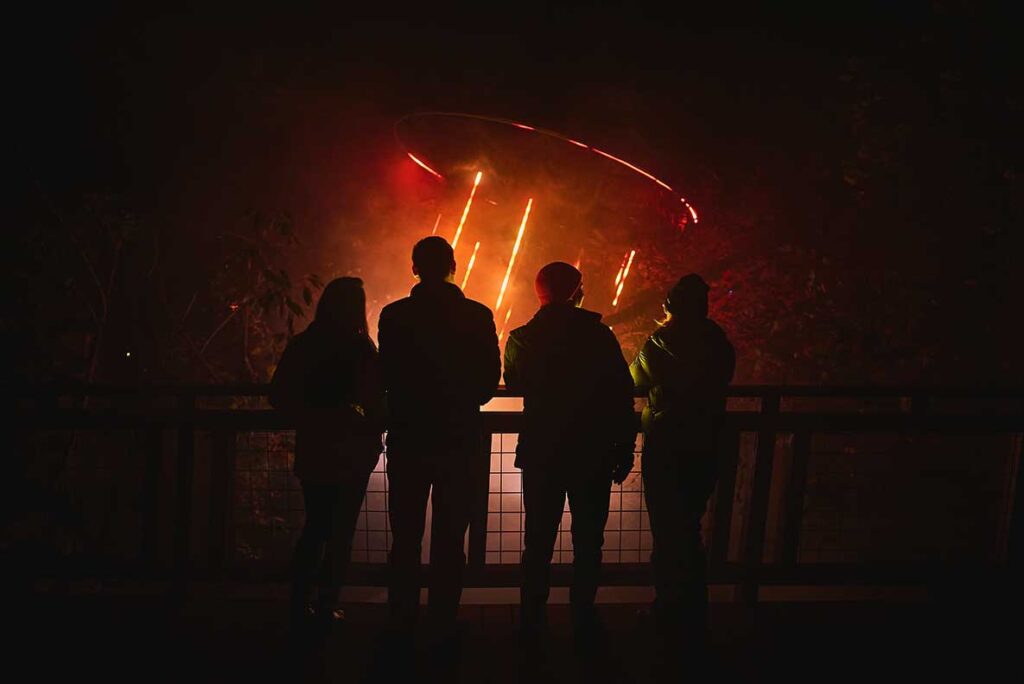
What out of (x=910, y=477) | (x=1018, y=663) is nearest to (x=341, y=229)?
(x=910, y=477)

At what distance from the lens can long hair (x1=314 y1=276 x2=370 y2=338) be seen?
3.15 metres

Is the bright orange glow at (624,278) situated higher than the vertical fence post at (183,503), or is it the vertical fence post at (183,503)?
the bright orange glow at (624,278)

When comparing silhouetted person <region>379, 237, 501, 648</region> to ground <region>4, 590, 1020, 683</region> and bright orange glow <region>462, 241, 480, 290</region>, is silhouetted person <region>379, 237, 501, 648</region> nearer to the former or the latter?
ground <region>4, 590, 1020, 683</region>

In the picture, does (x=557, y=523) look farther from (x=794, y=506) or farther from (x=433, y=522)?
(x=794, y=506)

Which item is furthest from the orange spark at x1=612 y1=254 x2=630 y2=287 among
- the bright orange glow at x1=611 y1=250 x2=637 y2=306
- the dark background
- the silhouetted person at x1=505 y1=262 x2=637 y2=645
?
the silhouetted person at x1=505 y1=262 x2=637 y2=645

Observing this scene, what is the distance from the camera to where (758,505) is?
3926 millimetres

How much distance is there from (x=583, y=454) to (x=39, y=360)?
5425mm

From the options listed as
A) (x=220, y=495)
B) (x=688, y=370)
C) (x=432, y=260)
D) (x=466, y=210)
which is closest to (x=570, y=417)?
(x=688, y=370)

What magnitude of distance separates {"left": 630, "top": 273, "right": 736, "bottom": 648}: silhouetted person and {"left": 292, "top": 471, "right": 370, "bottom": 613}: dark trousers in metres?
1.47

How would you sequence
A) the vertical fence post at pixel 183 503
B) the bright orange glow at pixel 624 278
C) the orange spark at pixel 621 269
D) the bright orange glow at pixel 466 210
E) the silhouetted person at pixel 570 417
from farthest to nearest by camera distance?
the bright orange glow at pixel 466 210 < the orange spark at pixel 621 269 < the bright orange glow at pixel 624 278 < the vertical fence post at pixel 183 503 < the silhouetted person at pixel 570 417

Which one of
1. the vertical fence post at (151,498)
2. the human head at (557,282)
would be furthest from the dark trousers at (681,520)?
the vertical fence post at (151,498)

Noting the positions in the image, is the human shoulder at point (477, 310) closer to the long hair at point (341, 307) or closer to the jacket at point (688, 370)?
the long hair at point (341, 307)

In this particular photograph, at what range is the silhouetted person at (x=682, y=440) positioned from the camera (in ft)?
11.2

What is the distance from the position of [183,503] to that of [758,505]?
3192 mm
